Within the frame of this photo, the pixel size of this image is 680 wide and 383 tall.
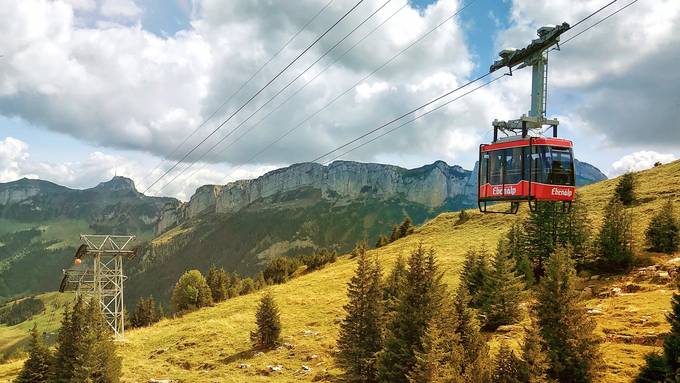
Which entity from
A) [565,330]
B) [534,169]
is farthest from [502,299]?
[534,169]

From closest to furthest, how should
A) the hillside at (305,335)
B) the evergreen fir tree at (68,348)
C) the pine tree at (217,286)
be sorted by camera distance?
the hillside at (305,335)
the evergreen fir tree at (68,348)
the pine tree at (217,286)

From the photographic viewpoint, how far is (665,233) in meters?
53.8

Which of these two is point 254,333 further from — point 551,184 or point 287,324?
point 551,184


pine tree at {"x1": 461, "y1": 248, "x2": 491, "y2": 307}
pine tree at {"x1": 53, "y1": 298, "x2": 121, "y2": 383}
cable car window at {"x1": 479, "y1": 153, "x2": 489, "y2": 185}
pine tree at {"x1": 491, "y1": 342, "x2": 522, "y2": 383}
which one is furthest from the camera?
pine tree at {"x1": 461, "y1": 248, "x2": 491, "y2": 307}

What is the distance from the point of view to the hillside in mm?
34062

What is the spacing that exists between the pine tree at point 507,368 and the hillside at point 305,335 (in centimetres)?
635

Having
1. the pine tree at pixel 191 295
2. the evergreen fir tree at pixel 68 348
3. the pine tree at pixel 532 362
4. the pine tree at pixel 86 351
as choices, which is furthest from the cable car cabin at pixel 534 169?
the pine tree at pixel 191 295

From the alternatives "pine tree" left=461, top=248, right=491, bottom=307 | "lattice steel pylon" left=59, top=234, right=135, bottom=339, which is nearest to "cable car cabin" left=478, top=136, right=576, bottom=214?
"pine tree" left=461, top=248, right=491, bottom=307

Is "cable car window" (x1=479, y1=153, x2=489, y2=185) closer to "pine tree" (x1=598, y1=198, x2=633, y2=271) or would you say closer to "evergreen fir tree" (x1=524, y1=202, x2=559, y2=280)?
"evergreen fir tree" (x1=524, y1=202, x2=559, y2=280)

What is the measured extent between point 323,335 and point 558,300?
25.2m

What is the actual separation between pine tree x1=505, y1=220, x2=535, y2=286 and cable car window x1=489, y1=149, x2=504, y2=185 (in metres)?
30.4

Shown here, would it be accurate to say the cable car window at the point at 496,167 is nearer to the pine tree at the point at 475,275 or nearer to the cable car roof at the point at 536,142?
the cable car roof at the point at 536,142

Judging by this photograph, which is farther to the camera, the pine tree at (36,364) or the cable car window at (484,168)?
the pine tree at (36,364)

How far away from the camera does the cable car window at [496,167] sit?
23.1 metres
